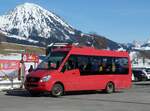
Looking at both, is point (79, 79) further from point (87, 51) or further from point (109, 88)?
point (109, 88)

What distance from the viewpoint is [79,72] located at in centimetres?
2556

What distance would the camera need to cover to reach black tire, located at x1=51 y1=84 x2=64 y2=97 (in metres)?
24.0

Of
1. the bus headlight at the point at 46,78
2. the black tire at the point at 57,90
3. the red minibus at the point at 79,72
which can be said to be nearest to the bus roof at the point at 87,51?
the red minibus at the point at 79,72

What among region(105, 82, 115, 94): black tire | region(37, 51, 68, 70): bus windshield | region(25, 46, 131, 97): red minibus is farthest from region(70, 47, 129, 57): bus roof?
region(105, 82, 115, 94): black tire

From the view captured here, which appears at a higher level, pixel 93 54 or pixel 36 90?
pixel 93 54

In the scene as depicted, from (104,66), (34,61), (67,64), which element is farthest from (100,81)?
(34,61)

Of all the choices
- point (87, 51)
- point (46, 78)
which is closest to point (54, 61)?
point (46, 78)

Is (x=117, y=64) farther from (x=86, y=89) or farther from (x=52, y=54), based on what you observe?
(x=52, y=54)

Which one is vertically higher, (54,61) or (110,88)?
(54,61)

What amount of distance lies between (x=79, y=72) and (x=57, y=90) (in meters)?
1.90

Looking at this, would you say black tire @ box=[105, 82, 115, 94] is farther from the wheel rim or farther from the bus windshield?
the bus windshield

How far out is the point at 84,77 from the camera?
26000 mm

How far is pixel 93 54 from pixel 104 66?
44.0 inches

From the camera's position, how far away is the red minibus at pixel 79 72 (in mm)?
23969
